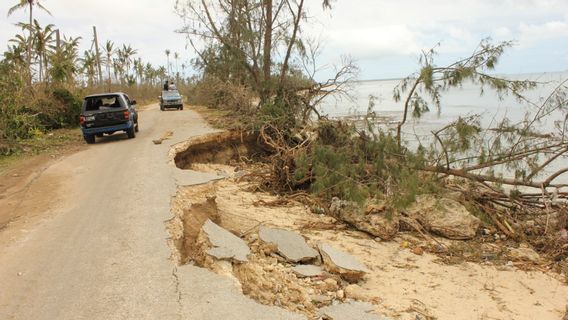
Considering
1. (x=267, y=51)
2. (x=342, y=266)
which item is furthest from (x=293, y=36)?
(x=342, y=266)

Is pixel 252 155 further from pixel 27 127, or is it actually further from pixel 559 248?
pixel 559 248

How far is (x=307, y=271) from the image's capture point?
6.31 meters

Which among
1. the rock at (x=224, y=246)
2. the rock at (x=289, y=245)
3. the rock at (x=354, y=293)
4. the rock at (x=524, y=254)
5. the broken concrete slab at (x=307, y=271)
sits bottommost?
the rock at (x=524, y=254)

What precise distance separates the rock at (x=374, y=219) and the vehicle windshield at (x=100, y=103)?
32.7ft

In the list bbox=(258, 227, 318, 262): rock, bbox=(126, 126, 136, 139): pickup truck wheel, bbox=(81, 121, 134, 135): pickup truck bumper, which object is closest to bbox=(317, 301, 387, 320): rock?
bbox=(258, 227, 318, 262): rock

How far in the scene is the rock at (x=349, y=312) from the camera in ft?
15.9

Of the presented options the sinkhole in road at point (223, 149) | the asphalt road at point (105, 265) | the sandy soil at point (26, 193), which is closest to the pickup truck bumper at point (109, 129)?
the sandy soil at point (26, 193)

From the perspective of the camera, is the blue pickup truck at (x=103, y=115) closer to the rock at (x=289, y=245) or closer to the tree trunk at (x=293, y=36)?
the tree trunk at (x=293, y=36)

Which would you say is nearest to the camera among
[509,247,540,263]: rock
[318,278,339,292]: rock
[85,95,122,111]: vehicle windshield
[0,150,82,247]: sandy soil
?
[318,278,339,292]: rock

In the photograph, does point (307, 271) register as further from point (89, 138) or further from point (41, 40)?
point (41, 40)

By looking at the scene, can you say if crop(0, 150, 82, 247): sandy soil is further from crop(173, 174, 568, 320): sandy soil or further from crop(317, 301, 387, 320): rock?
crop(317, 301, 387, 320): rock

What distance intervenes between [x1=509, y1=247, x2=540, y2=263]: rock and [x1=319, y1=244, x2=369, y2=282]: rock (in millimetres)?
3423

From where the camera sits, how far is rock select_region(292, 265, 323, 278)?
6.16 metres

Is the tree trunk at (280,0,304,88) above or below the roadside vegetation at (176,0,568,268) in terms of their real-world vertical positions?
above
